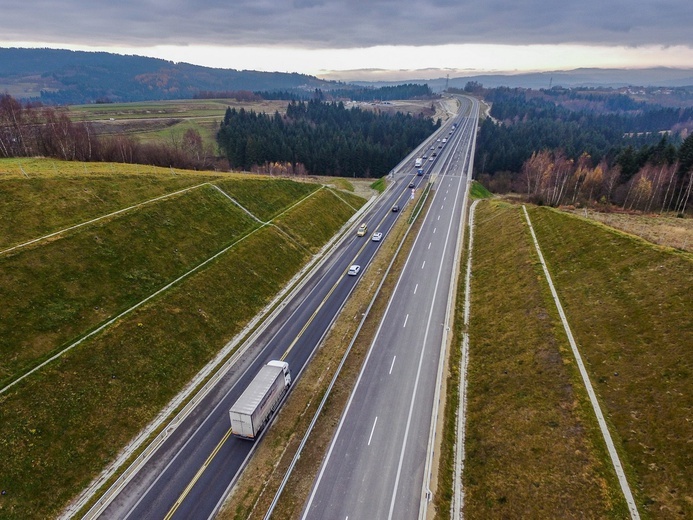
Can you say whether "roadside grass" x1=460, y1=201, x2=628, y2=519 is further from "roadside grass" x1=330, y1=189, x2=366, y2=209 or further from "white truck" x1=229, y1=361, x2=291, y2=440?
"roadside grass" x1=330, y1=189, x2=366, y2=209

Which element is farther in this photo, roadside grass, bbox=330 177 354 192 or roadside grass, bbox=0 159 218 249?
roadside grass, bbox=330 177 354 192

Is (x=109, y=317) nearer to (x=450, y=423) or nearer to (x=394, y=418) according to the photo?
(x=394, y=418)

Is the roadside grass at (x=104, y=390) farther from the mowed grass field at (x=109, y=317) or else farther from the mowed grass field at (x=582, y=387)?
the mowed grass field at (x=582, y=387)

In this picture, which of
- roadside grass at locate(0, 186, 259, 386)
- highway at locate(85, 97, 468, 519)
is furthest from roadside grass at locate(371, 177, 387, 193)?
highway at locate(85, 97, 468, 519)

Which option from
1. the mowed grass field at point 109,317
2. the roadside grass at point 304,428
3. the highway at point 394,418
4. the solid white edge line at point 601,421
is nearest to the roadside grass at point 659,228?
the solid white edge line at point 601,421

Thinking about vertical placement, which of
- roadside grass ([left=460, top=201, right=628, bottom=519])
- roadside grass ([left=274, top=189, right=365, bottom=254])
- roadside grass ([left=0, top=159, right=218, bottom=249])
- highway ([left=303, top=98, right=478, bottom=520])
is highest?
roadside grass ([left=0, top=159, right=218, bottom=249])

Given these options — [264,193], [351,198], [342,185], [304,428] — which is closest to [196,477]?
[304,428]

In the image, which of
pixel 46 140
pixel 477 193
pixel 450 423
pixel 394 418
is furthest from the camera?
pixel 477 193
